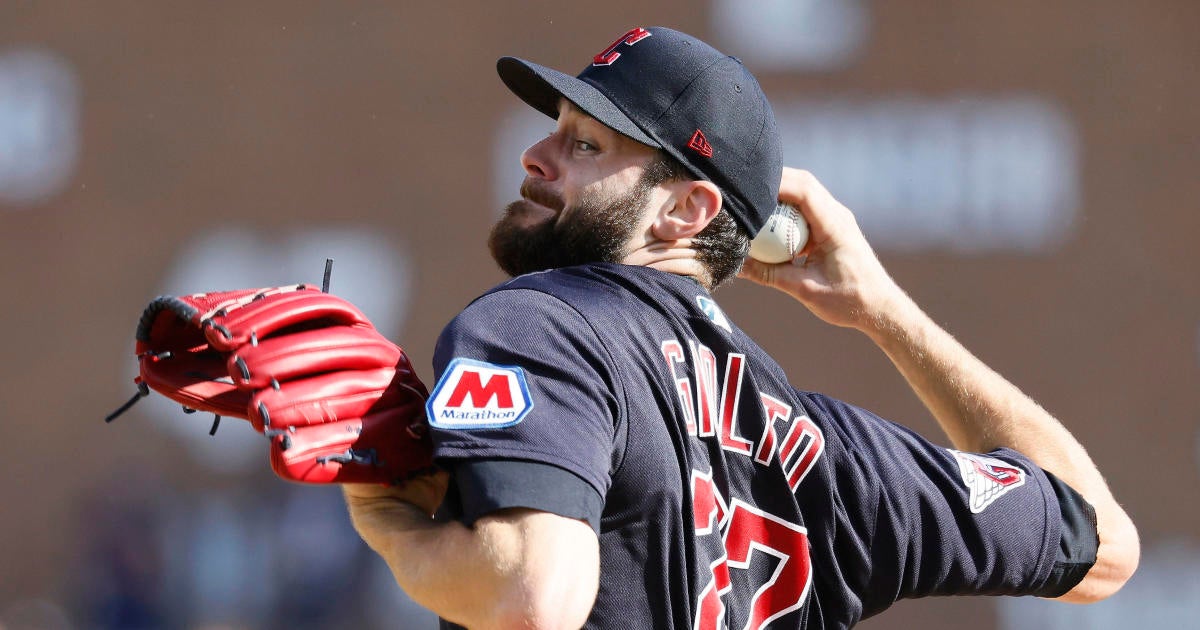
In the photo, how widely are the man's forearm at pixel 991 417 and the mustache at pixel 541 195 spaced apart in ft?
2.35

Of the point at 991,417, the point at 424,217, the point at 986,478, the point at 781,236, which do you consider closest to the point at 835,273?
the point at 781,236

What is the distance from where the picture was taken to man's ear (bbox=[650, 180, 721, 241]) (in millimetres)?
1789

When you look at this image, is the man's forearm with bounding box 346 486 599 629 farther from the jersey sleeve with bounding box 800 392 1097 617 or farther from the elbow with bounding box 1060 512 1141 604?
the elbow with bounding box 1060 512 1141 604

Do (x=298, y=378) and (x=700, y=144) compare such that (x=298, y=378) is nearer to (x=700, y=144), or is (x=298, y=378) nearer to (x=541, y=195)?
(x=541, y=195)

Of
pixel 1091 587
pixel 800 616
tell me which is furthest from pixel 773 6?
pixel 800 616

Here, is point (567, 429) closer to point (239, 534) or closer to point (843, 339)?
point (239, 534)

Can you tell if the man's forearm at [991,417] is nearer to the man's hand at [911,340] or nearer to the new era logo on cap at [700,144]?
the man's hand at [911,340]

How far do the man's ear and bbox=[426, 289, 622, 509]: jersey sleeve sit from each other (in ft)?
1.34

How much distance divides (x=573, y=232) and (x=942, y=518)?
0.67 m

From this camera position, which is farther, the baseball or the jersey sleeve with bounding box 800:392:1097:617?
the baseball

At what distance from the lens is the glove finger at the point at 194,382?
4.84 feet

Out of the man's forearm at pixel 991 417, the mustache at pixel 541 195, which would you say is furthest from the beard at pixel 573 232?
the man's forearm at pixel 991 417

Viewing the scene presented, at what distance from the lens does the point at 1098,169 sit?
16.7ft

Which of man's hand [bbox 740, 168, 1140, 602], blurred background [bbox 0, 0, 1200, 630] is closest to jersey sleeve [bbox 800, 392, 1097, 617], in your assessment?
man's hand [bbox 740, 168, 1140, 602]
